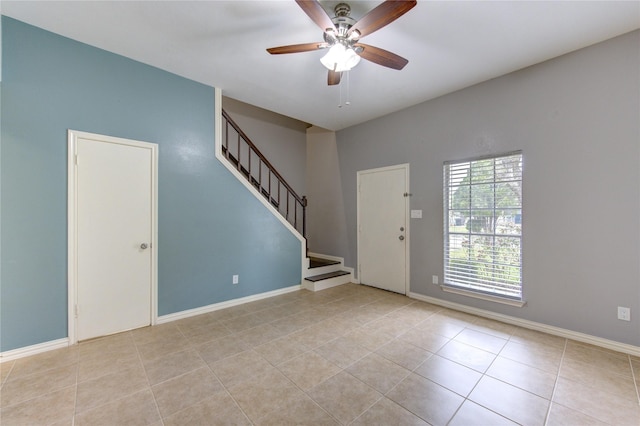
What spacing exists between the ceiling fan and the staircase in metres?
3.17

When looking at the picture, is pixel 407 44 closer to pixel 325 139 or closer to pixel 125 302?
pixel 325 139

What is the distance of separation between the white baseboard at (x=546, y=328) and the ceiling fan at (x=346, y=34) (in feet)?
9.92

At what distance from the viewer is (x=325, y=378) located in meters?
2.03

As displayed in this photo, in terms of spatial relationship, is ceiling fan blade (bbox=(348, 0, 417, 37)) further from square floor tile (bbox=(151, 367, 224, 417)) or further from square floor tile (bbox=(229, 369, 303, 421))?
square floor tile (bbox=(151, 367, 224, 417))

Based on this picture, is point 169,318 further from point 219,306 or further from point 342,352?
point 342,352

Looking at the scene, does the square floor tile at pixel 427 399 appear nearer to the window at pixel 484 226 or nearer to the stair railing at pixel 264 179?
the window at pixel 484 226

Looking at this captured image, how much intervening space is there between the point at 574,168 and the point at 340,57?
8.59 feet

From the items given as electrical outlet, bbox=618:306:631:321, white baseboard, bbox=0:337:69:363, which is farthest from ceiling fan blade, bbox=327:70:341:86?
white baseboard, bbox=0:337:69:363

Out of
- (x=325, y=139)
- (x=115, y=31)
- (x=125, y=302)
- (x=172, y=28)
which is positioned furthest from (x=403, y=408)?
(x=325, y=139)

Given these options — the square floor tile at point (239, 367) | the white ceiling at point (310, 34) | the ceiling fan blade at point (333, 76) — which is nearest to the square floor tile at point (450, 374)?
the square floor tile at point (239, 367)

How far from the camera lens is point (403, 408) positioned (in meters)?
1.72

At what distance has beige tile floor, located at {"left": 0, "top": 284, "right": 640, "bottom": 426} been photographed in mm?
1665

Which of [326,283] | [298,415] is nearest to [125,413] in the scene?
[298,415]

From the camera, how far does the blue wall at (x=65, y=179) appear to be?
2.27 metres
